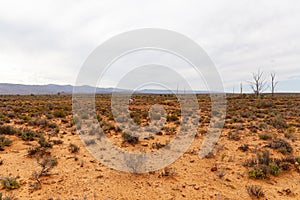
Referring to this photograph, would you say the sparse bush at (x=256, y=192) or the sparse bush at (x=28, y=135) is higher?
the sparse bush at (x=28, y=135)

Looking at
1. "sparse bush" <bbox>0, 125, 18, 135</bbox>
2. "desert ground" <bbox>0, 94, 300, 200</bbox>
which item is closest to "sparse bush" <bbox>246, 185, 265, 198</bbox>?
"desert ground" <bbox>0, 94, 300, 200</bbox>

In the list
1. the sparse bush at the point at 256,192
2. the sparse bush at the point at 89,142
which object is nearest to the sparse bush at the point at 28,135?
the sparse bush at the point at 89,142

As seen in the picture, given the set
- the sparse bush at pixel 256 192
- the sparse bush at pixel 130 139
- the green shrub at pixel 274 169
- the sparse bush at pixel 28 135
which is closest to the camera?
the sparse bush at pixel 256 192

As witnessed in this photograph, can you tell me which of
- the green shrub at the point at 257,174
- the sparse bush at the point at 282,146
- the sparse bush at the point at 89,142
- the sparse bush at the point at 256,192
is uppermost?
the sparse bush at the point at 282,146

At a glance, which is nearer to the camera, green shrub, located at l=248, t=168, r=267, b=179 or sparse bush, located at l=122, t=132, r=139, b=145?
green shrub, located at l=248, t=168, r=267, b=179

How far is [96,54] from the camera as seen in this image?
729cm

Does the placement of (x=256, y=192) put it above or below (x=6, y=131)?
below

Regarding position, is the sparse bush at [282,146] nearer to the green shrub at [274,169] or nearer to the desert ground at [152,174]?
the desert ground at [152,174]

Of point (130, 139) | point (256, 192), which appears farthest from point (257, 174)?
point (130, 139)

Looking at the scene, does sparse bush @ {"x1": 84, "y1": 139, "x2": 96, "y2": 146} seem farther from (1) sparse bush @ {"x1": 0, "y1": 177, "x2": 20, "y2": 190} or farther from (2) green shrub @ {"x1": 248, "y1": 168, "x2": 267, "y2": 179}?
(2) green shrub @ {"x1": 248, "y1": 168, "x2": 267, "y2": 179}

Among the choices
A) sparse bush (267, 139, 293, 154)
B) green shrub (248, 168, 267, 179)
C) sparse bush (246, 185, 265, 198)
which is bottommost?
sparse bush (246, 185, 265, 198)


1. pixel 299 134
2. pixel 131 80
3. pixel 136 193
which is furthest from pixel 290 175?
pixel 131 80

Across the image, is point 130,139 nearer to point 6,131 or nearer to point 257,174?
point 257,174

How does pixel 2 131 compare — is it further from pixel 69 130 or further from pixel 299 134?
pixel 299 134
